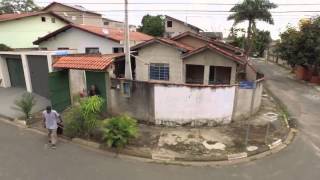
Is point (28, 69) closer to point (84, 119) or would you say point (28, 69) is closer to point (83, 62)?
point (83, 62)

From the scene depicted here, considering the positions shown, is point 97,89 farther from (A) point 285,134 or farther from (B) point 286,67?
(B) point 286,67

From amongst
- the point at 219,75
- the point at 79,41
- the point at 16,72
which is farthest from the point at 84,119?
the point at 79,41

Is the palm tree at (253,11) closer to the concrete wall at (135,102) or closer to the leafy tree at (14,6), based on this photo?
the concrete wall at (135,102)

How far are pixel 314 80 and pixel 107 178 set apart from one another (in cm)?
2356

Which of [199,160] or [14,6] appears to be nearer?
[199,160]

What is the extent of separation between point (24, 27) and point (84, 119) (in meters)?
21.5

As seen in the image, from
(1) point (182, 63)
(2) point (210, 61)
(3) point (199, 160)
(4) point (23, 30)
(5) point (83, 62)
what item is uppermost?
(4) point (23, 30)

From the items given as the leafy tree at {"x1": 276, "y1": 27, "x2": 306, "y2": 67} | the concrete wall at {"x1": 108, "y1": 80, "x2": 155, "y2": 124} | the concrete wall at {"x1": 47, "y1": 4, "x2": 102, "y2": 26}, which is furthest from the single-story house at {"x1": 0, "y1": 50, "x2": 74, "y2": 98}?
the concrete wall at {"x1": 47, "y1": 4, "x2": 102, "y2": 26}

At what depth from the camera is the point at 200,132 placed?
1135 cm

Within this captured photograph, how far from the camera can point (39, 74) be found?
15516mm

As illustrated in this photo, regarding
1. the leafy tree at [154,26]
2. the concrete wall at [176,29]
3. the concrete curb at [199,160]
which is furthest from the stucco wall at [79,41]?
the leafy tree at [154,26]

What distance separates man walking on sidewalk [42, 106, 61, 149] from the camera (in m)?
9.77

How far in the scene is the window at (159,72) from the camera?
16.7m

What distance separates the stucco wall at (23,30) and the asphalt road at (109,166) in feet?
60.4
